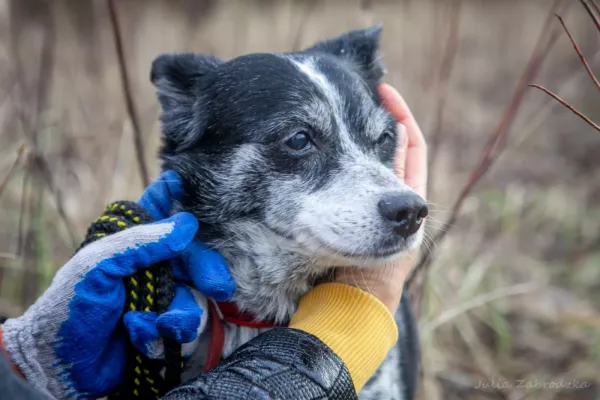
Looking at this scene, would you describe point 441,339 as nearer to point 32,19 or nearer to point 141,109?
point 141,109

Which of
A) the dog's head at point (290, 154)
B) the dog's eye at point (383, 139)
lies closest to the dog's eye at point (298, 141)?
the dog's head at point (290, 154)

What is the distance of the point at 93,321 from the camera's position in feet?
5.18

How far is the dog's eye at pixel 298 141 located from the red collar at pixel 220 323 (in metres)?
0.55

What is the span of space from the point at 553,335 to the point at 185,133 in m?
2.81

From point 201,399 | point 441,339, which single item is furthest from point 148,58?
point 201,399

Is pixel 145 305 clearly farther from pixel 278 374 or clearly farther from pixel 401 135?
pixel 401 135

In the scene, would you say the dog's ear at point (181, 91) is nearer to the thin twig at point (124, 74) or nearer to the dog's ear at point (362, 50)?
the thin twig at point (124, 74)

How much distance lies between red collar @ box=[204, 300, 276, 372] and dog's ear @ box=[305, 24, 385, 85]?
1.09 meters

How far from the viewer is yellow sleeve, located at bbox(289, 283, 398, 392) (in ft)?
5.43

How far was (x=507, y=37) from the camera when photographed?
26.9ft

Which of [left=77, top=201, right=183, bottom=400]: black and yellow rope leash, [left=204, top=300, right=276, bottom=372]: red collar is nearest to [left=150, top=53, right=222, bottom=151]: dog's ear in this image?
[left=77, top=201, right=183, bottom=400]: black and yellow rope leash

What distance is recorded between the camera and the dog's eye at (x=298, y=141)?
6.61ft

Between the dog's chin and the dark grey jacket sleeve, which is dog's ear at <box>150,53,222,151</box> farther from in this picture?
the dark grey jacket sleeve

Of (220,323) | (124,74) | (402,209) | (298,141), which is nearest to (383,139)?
(298,141)
